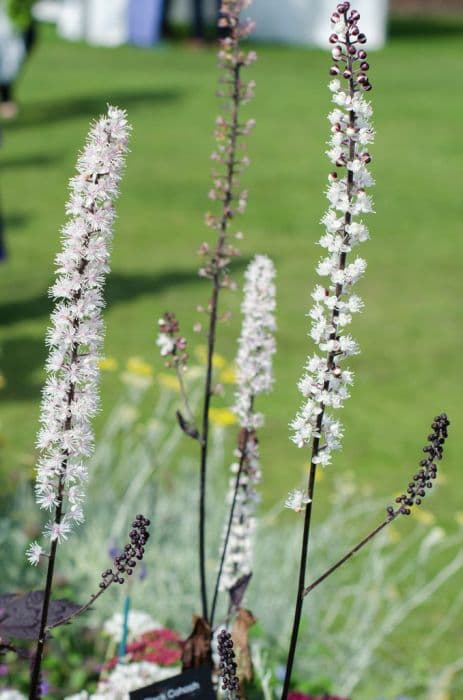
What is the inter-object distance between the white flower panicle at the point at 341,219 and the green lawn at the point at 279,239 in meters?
2.69

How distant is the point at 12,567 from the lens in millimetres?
4133

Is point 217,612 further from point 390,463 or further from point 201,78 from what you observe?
point 201,78

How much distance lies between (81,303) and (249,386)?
0.76m

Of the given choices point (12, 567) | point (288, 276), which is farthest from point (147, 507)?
point (288, 276)

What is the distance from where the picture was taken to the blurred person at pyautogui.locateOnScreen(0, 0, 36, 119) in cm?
1814

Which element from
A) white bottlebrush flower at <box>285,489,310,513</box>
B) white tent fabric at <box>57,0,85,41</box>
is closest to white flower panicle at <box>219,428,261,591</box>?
white bottlebrush flower at <box>285,489,310,513</box>

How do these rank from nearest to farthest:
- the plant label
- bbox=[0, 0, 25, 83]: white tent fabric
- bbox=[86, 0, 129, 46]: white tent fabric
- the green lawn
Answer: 1. the plant label
2. the green lawn
3. bbox=[0, 0, 25, 83]: white tent fabric
4. bbox=[86, 0, 129, 46]: white tent fabric

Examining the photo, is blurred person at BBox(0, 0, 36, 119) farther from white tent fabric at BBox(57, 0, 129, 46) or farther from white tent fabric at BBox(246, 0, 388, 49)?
white tent fabric at BBox(246, 0, 388, 49)

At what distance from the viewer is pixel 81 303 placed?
69.8 inches

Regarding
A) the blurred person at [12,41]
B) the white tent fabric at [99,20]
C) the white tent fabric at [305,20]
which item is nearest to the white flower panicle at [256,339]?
the blurred person at [12,41]

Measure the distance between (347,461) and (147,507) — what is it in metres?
2.50

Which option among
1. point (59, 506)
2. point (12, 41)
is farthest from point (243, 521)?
point (12, 41)

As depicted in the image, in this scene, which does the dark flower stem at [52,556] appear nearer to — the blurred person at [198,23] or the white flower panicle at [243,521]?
the white flower panicle at [243,521]

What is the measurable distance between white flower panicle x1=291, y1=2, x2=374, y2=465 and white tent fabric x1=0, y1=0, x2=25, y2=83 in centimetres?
1746
